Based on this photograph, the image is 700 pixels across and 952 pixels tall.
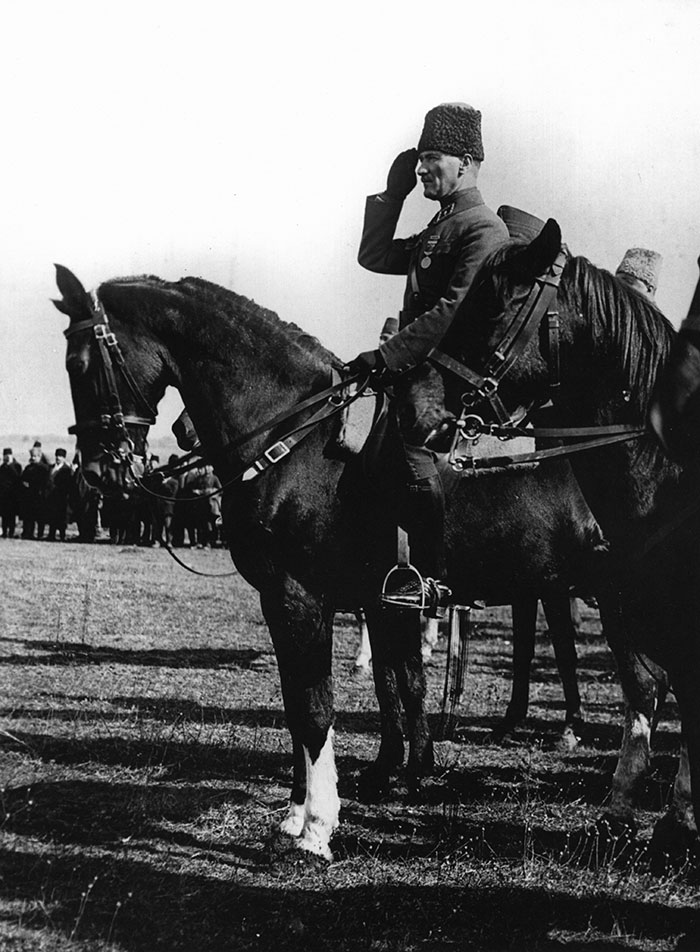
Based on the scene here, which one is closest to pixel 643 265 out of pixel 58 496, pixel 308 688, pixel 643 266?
pixel 643 266

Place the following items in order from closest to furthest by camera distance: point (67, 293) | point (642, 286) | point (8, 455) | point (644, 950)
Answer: point (644, 950), point (67, 293), point (642, 286), point (8, 455)

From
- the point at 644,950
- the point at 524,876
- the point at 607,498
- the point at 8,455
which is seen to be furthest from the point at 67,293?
the point at 8,455

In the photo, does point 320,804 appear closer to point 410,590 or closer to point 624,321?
point 410,590

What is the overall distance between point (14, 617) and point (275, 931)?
11419 millimetres

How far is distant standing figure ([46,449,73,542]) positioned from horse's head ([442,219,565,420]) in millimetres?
28434

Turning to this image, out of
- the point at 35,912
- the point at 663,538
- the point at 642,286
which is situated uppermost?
the point at 642,286

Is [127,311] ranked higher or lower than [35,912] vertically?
higher

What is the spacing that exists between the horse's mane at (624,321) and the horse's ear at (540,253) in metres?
0.14

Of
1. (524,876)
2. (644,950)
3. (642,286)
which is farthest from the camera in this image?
(642,286)

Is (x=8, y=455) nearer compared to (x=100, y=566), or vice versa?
(x=100, y=566)

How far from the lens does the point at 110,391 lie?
18.0 feet

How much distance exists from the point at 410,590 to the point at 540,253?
2.06 m

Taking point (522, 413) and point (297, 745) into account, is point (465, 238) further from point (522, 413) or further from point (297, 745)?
point (297, 745)

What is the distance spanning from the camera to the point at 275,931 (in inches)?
172
